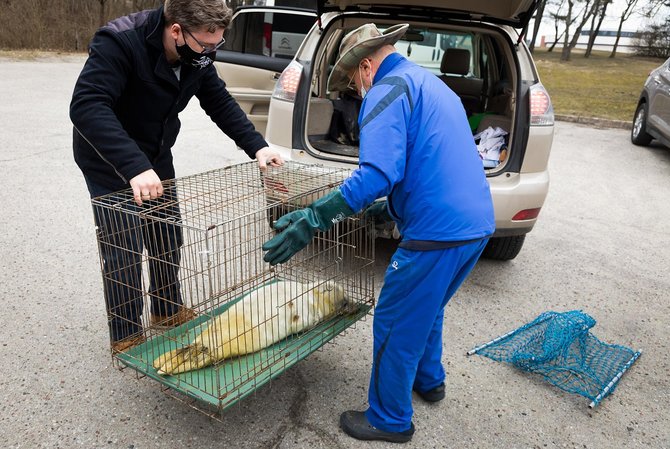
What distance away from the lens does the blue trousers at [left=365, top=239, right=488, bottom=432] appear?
7.02 ft

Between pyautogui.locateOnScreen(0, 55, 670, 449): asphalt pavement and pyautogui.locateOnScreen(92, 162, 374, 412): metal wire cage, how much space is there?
0.24 metres

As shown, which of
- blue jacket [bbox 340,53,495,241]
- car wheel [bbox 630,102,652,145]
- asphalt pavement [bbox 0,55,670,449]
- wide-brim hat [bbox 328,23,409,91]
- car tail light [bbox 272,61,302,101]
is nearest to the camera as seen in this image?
blue jacket [bbox 340,53,495,241]

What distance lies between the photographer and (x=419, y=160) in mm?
A: 2066

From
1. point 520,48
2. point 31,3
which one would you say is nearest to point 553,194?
point 520,48

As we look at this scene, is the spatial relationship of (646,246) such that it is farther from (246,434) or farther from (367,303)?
(246,434)

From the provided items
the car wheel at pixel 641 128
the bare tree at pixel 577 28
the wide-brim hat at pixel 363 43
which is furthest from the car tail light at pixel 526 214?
the bare tree at pixel 577 28

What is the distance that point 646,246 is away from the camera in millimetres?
4844

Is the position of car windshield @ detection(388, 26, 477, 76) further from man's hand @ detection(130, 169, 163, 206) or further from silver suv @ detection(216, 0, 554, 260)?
man's hand @ detection(130, 169, 163, 206)

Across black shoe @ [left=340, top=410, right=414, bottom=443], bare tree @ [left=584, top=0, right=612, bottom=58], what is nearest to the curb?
black shoe @ [left=340, top=410, right=414, bottom=443]

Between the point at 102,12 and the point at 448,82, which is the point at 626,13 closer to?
the point at 102,12

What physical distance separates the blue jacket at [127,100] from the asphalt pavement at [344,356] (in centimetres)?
103

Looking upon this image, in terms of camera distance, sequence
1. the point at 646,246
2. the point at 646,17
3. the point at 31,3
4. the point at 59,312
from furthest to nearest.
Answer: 1. the point at 646,17
2. the point at 31,3
3. the point at 646,246
4. the point at 59,312

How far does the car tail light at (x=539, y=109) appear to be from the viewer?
140 inches

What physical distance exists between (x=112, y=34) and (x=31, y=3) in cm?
1773
